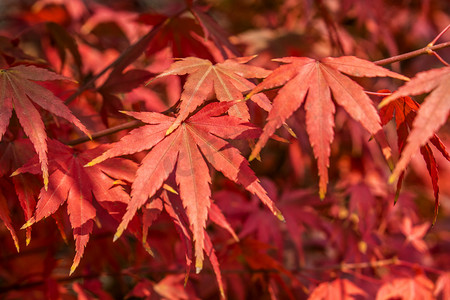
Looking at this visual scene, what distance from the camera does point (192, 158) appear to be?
58 cm

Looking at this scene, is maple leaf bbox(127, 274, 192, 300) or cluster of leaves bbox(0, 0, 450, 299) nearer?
cluster of leaves bbox(0, 0, 450, 299)

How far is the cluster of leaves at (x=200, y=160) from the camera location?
55 cm

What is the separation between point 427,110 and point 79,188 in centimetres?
46

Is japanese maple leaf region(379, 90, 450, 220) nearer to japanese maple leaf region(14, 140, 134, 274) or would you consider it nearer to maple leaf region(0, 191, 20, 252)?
japanese maple leaf region(14, 140, 134, 274)

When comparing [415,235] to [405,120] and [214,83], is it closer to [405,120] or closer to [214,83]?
[405,120]

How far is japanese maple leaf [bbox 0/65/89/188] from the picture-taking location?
1.87ft

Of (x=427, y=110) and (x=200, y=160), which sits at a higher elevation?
(x=427, y=110)

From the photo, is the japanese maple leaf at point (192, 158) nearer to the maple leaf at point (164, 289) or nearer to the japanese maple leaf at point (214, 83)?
the japanese maple leaf at point (214, 83)

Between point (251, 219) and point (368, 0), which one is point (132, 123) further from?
point (368, 0)

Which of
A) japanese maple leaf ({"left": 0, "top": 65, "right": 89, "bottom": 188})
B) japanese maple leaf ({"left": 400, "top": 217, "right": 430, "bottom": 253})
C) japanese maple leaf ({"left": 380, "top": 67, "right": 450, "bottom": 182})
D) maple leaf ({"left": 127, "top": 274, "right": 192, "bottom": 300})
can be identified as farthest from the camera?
japanese maple leaf ({"left": 400, "top": 217, "right": 430, "bottom": 253})

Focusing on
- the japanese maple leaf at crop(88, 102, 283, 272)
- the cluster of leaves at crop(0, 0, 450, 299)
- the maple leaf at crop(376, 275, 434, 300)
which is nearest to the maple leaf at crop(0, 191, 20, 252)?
the cluster of leaves at crop(0, 0, 450, 299)

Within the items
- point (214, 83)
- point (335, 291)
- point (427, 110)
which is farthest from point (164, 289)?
point (427, 110)

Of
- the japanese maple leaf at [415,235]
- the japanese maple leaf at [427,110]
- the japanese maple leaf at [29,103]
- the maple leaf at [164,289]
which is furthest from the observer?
the japanese maple leaf at [415,235]

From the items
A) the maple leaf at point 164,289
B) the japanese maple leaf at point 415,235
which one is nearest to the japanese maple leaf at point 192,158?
the maple leaf at point 164,289
